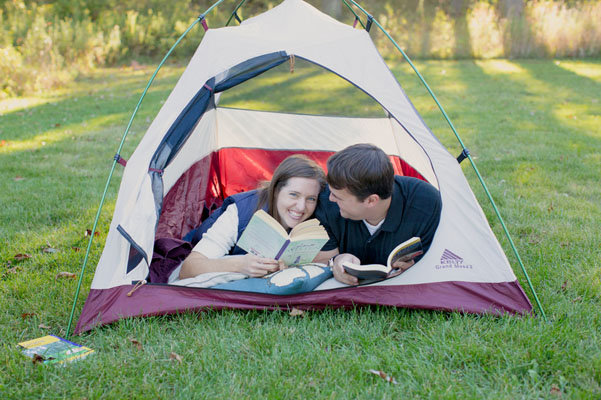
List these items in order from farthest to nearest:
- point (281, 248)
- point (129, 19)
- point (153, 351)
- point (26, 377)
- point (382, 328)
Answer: point (129, 19), point (281, 248), point (382, 328), point (153, 351), point (26, 377)

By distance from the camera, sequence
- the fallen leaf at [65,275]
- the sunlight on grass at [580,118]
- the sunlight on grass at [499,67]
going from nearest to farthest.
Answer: the fallen leaf at [65,275] → the sunlight on grass at [580,118] → the sunlight on grass at [499,67]

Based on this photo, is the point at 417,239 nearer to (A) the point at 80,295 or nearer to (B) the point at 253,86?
(A) the point at 80,295

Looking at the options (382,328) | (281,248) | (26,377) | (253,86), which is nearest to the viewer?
(26,377)

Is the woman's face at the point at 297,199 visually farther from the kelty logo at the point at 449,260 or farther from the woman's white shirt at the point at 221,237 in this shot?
the kelty logo at the point at 449,260

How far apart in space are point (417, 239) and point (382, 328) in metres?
0.39

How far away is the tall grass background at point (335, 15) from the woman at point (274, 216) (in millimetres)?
6508

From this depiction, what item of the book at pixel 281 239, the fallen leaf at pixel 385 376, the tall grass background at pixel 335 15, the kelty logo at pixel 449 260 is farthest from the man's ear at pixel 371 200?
the tall grass background at pixel 335 15

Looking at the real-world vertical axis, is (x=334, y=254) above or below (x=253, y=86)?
below

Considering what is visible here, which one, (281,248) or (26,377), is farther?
(281,248)

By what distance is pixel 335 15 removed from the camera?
11.3 metres

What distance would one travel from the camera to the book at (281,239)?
2318 mm

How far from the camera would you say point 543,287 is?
2539 mm

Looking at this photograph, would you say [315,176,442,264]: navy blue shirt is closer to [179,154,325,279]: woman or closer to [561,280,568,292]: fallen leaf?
[179,154,325,279]: woman

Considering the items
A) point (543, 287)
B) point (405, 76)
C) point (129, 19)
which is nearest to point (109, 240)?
point (543, 287)
